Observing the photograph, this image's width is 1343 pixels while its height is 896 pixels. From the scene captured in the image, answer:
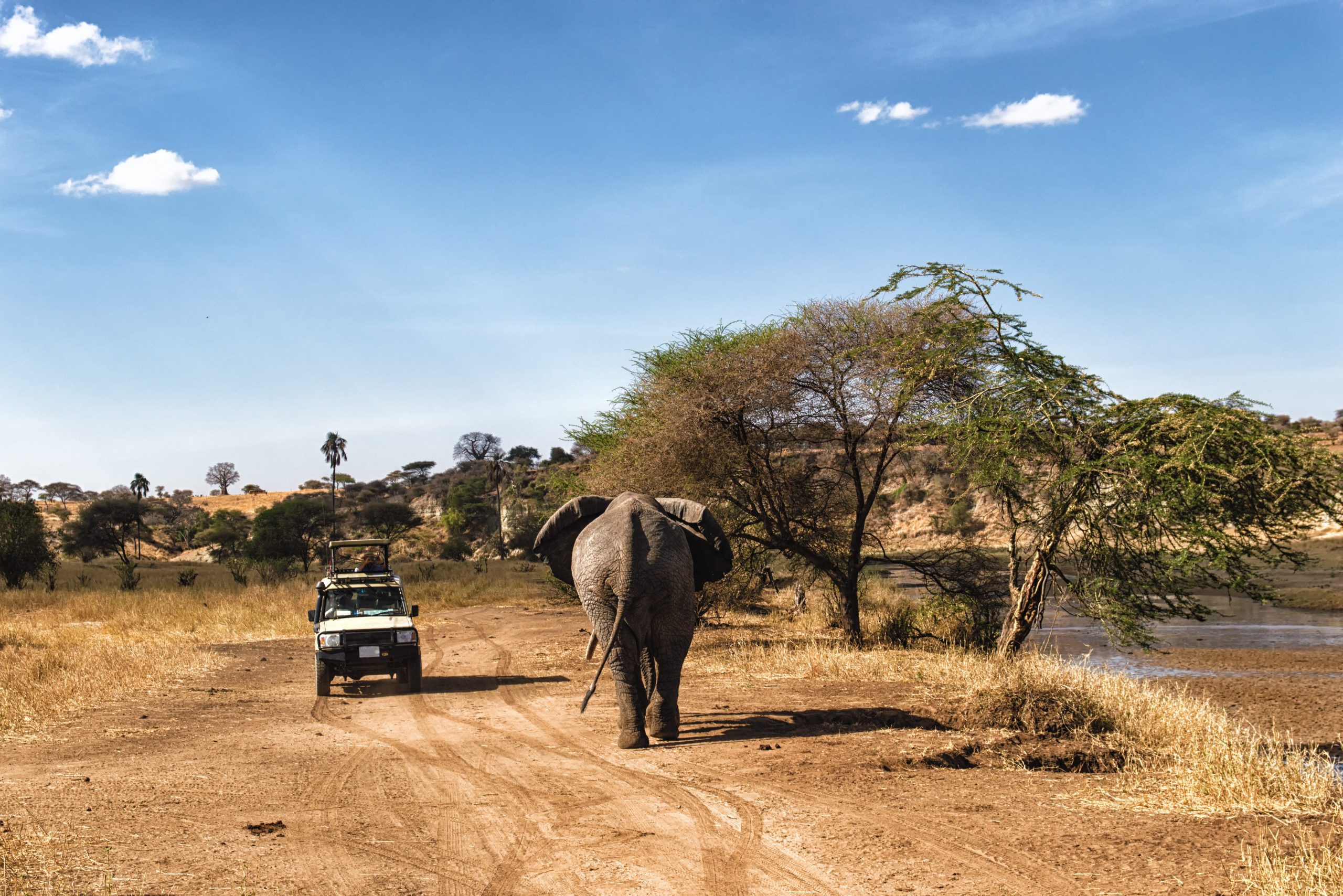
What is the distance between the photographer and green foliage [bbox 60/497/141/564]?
199ft

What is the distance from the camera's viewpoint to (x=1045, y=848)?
6508 mm

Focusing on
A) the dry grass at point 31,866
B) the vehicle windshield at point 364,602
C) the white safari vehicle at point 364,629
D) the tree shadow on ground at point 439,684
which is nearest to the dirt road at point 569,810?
the dry grass at point 31,866

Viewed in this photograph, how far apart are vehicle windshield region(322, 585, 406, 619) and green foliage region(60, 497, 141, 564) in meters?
53.4

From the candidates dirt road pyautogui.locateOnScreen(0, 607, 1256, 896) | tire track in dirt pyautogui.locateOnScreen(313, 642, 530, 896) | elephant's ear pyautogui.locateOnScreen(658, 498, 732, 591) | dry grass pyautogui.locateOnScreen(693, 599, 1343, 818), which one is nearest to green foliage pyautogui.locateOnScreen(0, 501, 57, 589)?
dirt road pyautogui.locateOnScreen(0, 607, 1256, 896)

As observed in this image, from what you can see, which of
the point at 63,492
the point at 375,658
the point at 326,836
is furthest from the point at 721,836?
the point at 63,492

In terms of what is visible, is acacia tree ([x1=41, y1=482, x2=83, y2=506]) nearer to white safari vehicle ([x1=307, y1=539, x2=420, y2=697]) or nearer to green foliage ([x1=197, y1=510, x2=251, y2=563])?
green foliage ([x1=197, y1=510, x2=251, y2=563])

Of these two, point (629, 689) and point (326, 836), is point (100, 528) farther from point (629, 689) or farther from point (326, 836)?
point (326, 836)

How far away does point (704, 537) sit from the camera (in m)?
11.4

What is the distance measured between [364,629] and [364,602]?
113 centimetres

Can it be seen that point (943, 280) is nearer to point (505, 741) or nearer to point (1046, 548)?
point (1046, 548)

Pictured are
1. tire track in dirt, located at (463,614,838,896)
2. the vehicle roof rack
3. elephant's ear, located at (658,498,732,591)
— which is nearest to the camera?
tire track in dirt, located at (463,614,838,896)

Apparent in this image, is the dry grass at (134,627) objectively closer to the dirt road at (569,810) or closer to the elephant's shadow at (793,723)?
the dirt road at (569,810)

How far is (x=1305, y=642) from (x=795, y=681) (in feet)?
48.9

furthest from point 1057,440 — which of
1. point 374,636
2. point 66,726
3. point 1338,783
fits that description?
point 66,726
